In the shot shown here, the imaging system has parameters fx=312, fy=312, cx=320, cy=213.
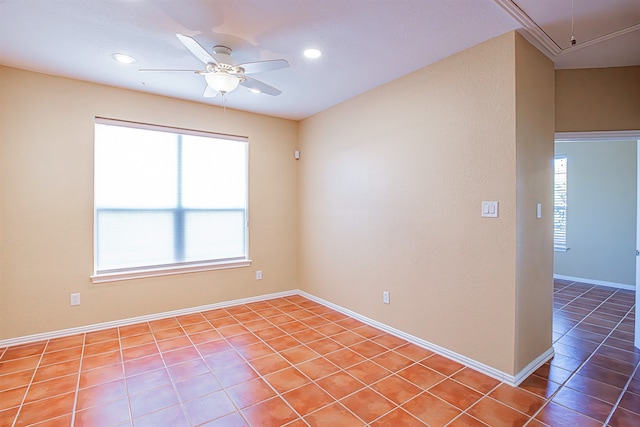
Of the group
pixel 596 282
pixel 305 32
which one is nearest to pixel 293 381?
pixel 305 32

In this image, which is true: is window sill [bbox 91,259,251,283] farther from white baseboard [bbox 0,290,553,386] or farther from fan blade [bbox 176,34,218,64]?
fan blade [bbox 176,34,218,64]

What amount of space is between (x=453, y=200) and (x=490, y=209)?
328mm

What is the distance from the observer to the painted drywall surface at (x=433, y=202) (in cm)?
238

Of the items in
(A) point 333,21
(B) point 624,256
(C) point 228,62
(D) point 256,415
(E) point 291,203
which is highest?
(A) point 333,21

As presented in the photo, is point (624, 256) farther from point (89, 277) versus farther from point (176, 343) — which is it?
point (89, 277)

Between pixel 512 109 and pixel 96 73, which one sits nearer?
pixel 512 109

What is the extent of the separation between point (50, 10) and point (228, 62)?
1.16 m

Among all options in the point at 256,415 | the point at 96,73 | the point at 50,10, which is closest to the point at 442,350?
the point at 256,415

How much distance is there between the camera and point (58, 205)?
3154 millimetres

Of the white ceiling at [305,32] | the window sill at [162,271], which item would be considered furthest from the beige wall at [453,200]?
the window sill at [162,271]

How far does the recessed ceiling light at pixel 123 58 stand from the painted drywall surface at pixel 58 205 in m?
0.80

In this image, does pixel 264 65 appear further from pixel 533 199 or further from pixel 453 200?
pixel 533 199

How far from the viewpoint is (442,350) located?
9.11 ft

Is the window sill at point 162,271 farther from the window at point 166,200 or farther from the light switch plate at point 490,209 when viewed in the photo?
the light switch plate at point 490,209
